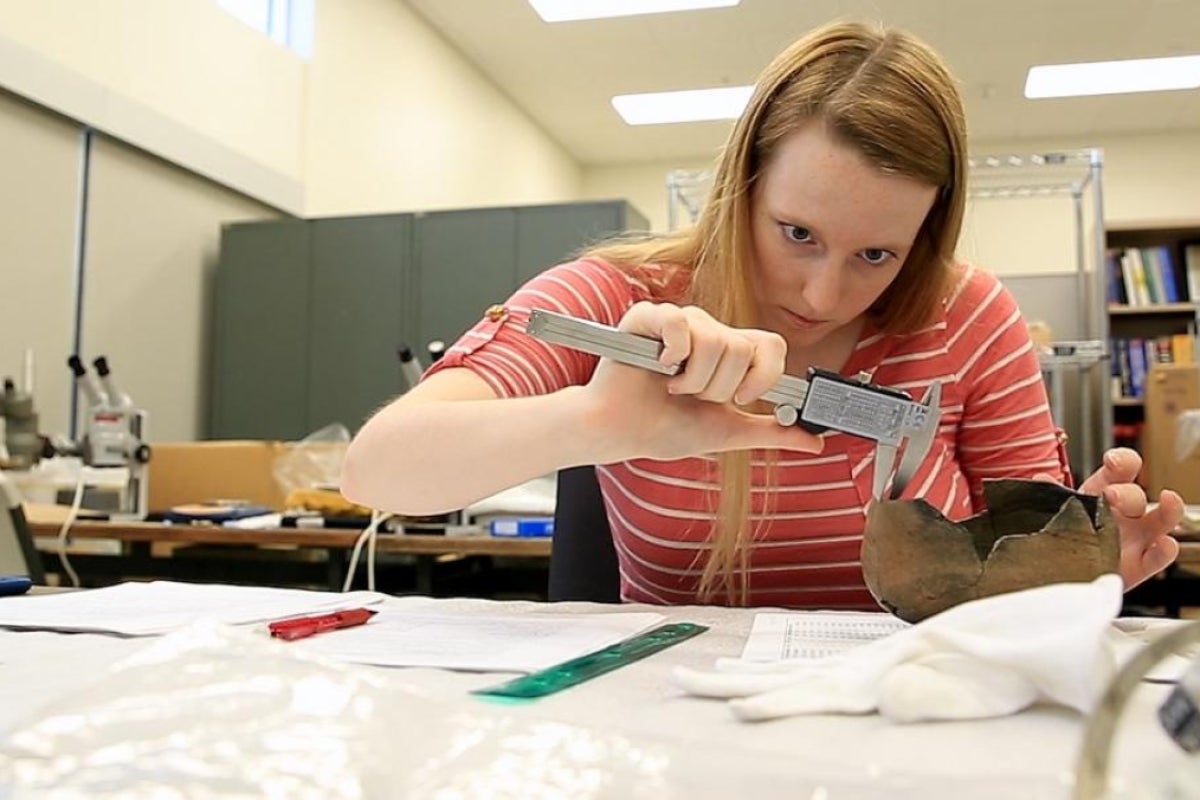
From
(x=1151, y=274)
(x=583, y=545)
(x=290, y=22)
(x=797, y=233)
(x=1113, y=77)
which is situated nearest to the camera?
(x=797, y=233)

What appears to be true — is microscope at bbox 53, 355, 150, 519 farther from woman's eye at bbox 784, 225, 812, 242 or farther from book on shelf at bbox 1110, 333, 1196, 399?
book on shelf at bbox 1110, 333, 1196, 399

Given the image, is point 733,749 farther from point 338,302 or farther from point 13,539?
point 338,302

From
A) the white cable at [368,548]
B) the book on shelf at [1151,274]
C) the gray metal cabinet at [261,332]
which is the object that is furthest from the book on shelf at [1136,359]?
the white cable at [368,548]

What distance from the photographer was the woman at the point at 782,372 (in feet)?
2.70

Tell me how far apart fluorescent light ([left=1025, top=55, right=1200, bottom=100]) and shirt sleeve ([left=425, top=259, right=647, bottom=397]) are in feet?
17.0

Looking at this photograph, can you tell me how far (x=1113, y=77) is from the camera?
18.2 feet

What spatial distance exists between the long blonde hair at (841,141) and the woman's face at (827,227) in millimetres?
13

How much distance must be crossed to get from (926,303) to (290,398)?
11.2 feet

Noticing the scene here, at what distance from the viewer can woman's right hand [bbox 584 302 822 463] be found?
0.71 meters

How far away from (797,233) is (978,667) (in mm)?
564

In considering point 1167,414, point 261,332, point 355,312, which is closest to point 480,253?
point 355,312

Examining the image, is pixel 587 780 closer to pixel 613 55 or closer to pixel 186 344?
pixel 186 344

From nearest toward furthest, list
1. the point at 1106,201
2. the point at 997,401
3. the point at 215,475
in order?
the point at 997,401 < the point at 215,475 < the point at 1106,201

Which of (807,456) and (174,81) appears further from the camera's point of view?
(174,81)
